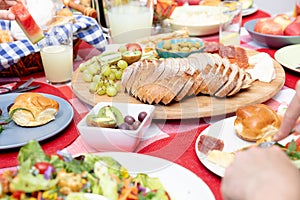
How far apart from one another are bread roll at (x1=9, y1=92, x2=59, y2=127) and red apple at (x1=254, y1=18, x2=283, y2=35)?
1.14 meters

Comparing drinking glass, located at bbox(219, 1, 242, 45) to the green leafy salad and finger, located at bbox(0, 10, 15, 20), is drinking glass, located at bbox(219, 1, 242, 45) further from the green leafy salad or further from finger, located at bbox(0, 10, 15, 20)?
the green leafy salad

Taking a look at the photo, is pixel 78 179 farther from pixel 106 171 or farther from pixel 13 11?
pixel 13 11

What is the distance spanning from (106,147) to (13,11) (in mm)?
745

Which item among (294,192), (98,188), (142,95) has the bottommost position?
(142,95)

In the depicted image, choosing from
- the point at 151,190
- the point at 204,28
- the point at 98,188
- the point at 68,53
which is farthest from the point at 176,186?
the point at 204,28

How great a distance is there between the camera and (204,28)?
2.21 metres

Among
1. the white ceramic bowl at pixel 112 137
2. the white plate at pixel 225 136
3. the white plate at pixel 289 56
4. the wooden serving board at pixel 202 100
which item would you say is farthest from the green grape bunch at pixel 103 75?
the white plate at pixel 289 56

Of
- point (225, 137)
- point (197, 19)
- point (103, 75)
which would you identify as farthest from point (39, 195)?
point (197, 19)

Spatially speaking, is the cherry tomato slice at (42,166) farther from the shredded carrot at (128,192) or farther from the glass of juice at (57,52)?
the glass of juice at (57,52)

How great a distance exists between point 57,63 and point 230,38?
2.73 feet

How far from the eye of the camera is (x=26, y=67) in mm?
1850

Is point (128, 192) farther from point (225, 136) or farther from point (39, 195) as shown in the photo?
point (225, 136)

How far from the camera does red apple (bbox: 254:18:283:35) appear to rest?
2.07 metres

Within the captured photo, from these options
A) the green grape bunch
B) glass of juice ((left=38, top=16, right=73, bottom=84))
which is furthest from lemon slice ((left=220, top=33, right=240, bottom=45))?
glass of juice ((left=38, top=16, right=73, bottom=84))
